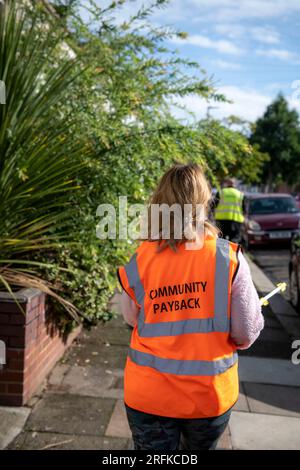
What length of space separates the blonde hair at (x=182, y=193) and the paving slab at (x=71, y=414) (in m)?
1.91

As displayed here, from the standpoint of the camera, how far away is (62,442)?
3.33 metres

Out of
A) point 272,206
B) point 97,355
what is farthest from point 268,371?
point 272,206

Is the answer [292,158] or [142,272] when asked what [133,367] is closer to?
[142,272]

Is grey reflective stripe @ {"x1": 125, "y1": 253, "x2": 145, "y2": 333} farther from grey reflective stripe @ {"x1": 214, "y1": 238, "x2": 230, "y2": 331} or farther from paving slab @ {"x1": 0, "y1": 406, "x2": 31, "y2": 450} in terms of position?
paving slab @ {"x1": 0, "y1": 406, "x2": 31, "y2": 450}

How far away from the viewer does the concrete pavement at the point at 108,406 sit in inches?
134

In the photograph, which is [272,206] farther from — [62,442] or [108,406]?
[62,442]

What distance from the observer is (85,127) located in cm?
454

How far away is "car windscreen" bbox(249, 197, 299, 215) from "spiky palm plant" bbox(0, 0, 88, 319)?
38.5 ft

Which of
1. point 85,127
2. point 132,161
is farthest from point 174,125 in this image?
point 85,127

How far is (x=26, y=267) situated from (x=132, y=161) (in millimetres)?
1290

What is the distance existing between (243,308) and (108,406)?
7.14 feet
